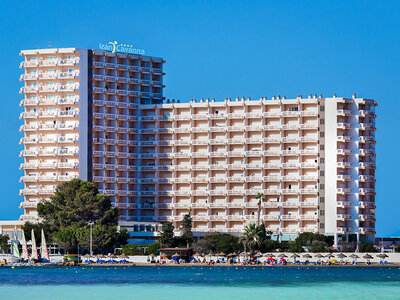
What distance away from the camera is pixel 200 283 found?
148 m

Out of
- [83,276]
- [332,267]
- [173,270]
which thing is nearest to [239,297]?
[83,276]

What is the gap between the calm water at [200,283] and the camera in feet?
425

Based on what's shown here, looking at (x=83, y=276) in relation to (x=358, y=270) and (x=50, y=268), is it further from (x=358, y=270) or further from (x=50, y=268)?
(x=358, y=270)

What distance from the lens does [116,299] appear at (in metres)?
124

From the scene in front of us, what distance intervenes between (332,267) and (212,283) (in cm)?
5455

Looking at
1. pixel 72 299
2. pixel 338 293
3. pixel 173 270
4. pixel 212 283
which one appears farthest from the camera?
pixel 173 270

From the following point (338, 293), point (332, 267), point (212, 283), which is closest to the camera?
point (338, 293)

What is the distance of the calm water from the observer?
12945 centimetres

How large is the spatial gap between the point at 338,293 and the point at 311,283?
16608mm

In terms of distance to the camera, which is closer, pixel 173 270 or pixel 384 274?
pixel 384 274

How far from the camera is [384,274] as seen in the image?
174 m

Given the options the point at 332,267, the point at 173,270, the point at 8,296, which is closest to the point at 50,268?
the point at 173,270

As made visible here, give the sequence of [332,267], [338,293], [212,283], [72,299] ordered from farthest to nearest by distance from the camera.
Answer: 1. [332,267]
2. [212,283]
3. [338,293]
4. [72,299]

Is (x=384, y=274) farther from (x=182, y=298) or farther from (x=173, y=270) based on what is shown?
(x=182, y=298)
